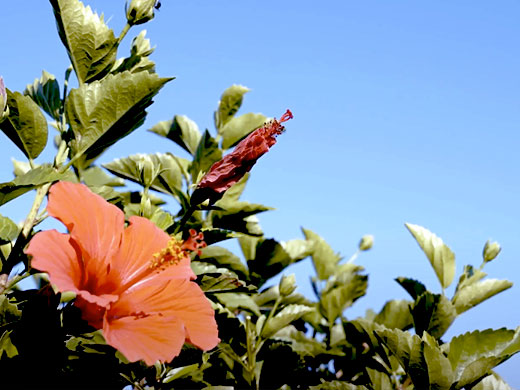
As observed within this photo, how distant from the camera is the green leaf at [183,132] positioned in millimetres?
2473

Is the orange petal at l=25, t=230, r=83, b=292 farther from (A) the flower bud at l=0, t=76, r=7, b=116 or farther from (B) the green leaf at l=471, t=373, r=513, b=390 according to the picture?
(B) the green leaf at l=471, t=373, r=513, b=390

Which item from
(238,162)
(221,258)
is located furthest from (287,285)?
(238,162)

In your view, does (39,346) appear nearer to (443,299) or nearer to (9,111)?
(9,111)

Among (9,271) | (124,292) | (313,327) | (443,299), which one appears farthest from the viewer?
(313,327)

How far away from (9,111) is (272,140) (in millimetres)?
642

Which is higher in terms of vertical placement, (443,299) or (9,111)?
(9,111)

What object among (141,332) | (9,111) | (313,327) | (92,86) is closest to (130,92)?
(92,86)

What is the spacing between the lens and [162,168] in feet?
7.21

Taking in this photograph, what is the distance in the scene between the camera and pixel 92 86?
1479mm

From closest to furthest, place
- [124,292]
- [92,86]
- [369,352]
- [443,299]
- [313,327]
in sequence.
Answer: [124,292] → [92,86] → [443,299] → [369,352] → [313,327]

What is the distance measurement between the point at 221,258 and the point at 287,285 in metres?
0.27

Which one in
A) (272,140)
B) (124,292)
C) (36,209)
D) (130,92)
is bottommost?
(124,292)

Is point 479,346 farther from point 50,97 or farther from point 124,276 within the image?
point 50,97

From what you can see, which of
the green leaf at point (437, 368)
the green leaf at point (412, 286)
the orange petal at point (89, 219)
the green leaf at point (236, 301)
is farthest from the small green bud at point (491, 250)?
the orange petal at point (89, 219)
